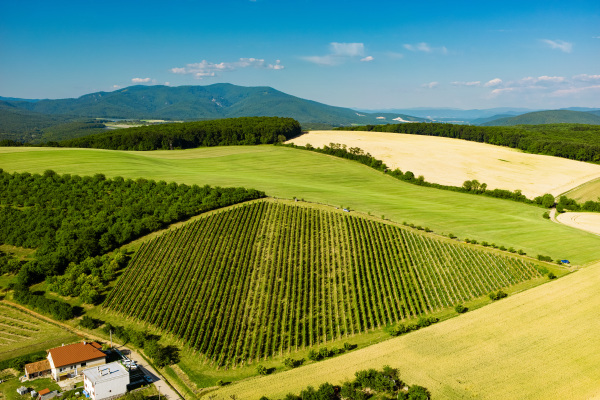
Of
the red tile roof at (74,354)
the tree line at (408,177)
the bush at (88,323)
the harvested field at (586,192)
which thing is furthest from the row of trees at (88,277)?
the harvested field at (586,192)

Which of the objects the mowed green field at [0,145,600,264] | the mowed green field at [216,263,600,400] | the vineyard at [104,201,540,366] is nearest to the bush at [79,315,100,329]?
the vineyard at [104,201,540,366]

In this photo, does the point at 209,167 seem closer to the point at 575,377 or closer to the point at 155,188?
the point at 155,188

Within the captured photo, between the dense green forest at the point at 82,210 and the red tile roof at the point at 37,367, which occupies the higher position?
the dense green forest at the point at 82,210

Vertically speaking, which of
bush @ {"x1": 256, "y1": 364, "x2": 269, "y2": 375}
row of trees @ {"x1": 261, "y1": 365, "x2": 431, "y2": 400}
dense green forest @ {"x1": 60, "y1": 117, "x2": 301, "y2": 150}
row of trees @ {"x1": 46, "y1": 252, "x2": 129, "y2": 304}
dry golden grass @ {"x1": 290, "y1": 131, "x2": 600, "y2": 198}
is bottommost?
bush @ {"x1": 256, "y1": 364, "x2": 269, "y2": 375}

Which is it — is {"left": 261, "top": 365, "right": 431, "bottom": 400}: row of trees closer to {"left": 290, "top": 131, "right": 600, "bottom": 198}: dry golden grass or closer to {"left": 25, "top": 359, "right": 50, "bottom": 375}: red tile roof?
{"left": 25, "top": 359, "right": 50, "bottom": 375}: red tile roof

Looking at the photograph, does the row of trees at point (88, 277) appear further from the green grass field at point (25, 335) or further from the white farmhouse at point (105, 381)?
the white farmhouse at point (105, 381)

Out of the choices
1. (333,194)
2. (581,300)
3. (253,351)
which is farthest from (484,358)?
(333,194)

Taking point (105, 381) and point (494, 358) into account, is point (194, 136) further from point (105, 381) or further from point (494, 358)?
point (494, 358)
